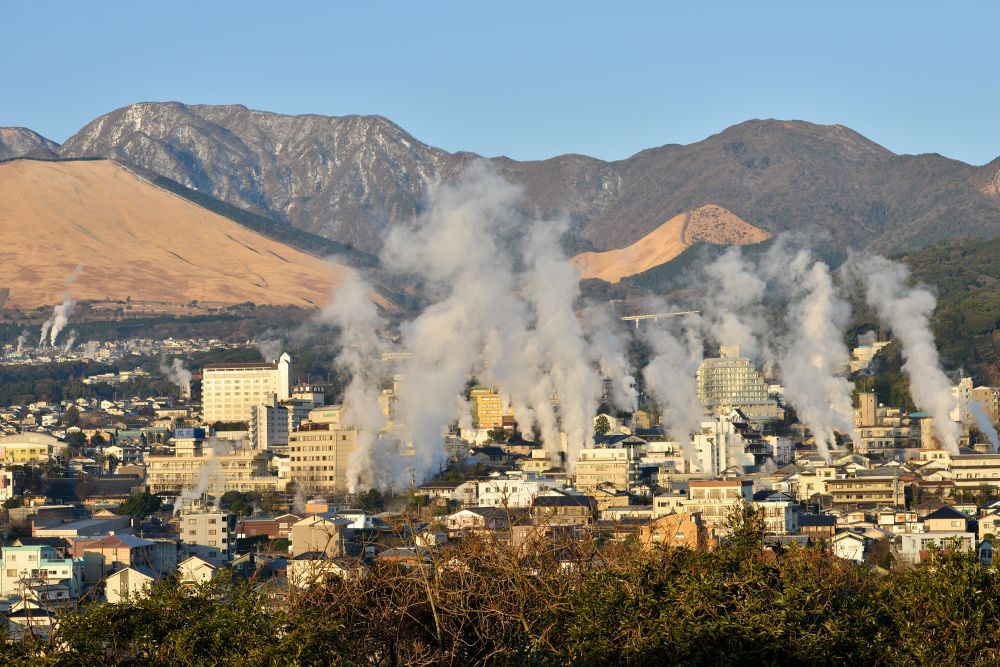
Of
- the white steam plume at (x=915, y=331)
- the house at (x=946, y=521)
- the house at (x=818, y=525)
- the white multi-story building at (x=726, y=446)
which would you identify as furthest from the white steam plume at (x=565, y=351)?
the house at (x=946, y=521)

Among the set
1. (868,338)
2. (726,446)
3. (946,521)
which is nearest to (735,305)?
(868,338)

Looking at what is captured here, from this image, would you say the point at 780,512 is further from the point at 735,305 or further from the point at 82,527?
the point at 735,305

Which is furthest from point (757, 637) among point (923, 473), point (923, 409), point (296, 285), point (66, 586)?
point (296, 285)

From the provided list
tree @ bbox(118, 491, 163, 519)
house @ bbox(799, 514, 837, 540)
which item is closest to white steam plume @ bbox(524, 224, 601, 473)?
tree @ bbox(118, 491, 163, 519)

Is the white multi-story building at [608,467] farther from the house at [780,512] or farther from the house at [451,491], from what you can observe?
the house at [780,512]

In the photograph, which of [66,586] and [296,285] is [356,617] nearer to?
[66,586]

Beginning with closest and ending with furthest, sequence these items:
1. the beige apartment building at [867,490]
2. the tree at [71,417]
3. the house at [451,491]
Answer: the beige apartment building at [867,490], the house at [451,491], the tree at [71,417]
